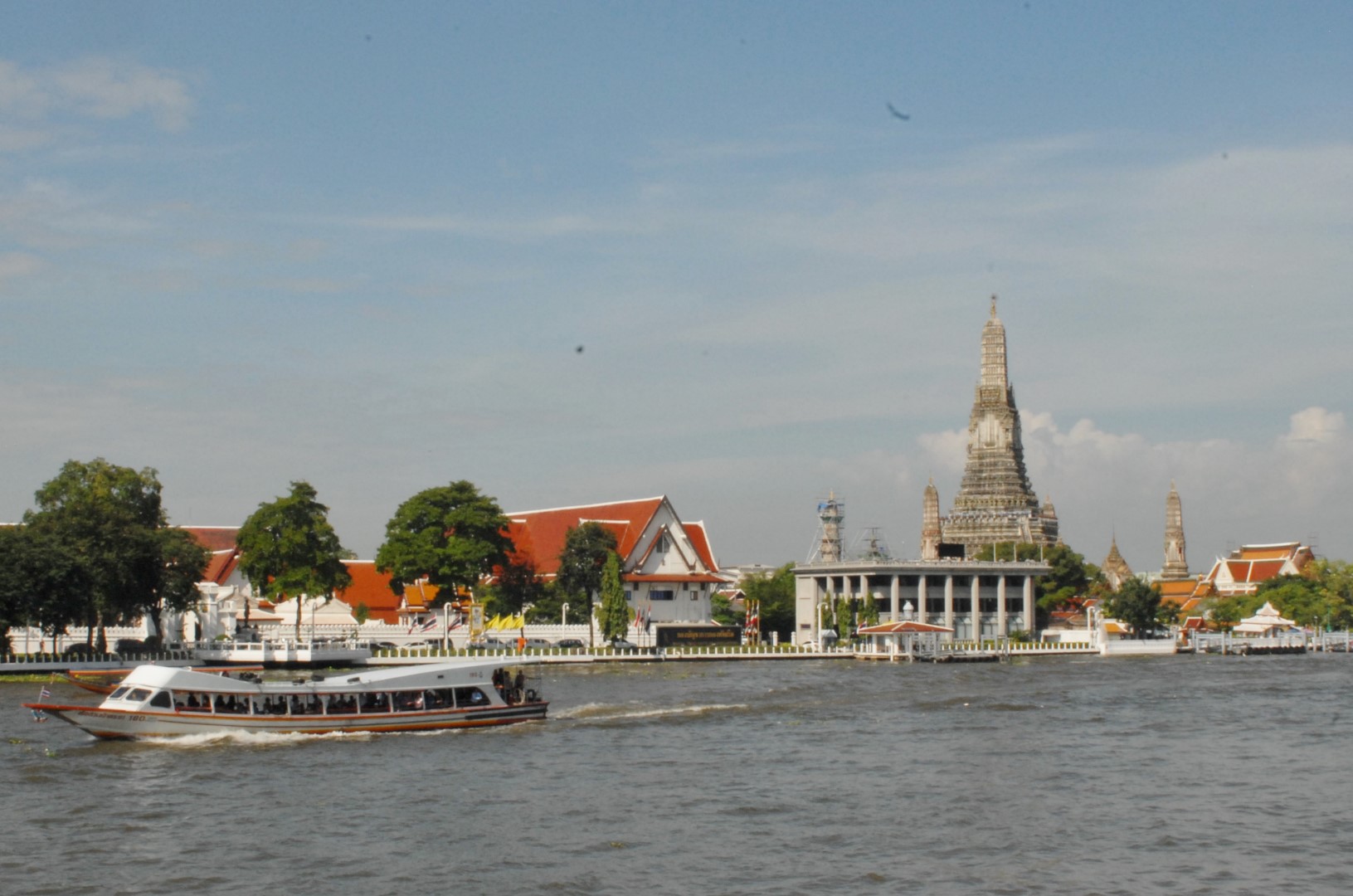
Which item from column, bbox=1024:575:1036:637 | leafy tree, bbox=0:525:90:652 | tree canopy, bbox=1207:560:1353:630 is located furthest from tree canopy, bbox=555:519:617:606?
tree canopy, bbox=1207:560:1353:630

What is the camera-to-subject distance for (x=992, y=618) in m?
106

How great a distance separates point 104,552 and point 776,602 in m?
54.8

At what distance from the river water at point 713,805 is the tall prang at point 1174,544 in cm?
14502

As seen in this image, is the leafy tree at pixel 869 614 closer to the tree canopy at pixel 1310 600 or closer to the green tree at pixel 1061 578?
the green tree at pixel 1061 578

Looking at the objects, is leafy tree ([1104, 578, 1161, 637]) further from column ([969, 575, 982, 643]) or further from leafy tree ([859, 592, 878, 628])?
leafy tree ([859, 592, 878, 628])

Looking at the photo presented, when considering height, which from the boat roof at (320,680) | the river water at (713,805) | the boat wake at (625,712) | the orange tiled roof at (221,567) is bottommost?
the river water at (713,805)

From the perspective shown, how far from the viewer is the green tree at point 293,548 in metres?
73.9

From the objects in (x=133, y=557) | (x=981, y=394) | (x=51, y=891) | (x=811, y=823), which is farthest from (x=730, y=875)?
(x=981, y=394)

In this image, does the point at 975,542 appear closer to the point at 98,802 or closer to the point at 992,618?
the point at 992,618

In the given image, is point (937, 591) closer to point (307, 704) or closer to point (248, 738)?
point (307, 704)

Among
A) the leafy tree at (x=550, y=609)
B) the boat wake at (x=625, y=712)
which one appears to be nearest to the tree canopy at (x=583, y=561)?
the leafy tree at (x=550, y=609)

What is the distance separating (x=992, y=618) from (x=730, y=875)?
87005mm

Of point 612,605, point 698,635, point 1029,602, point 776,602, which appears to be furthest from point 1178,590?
point 612,605

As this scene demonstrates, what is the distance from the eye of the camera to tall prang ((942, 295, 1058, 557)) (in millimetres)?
158500
